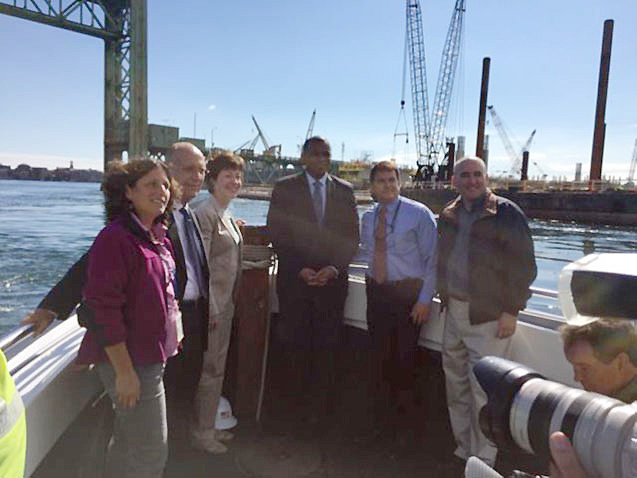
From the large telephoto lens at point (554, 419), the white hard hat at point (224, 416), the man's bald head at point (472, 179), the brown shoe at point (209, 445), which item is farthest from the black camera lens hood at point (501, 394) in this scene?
the white hard hat at point (224, 416)

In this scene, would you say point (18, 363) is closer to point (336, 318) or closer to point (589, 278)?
point (336, 318)

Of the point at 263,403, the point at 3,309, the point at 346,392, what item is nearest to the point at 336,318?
the point at 346,392

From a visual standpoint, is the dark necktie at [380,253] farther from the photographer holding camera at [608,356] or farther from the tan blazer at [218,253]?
the photographer holding camera at [608,356]

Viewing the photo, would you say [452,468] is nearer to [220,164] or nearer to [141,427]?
[141,427]

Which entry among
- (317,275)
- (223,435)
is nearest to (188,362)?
(223,435)

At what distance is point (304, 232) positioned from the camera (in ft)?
7.31

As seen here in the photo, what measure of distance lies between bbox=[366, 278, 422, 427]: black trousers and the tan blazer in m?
0.65

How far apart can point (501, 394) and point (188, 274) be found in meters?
1.30

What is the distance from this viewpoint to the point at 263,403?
2.57 m

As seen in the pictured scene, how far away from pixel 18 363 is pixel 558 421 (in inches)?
56.3

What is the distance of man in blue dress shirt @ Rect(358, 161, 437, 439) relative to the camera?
2.14 m

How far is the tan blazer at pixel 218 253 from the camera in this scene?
1.95 meters

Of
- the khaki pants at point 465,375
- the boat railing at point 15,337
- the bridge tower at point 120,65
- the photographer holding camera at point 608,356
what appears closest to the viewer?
the photographer holding camera at point 608,356

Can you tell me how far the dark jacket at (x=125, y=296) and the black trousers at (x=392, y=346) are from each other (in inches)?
43.3
